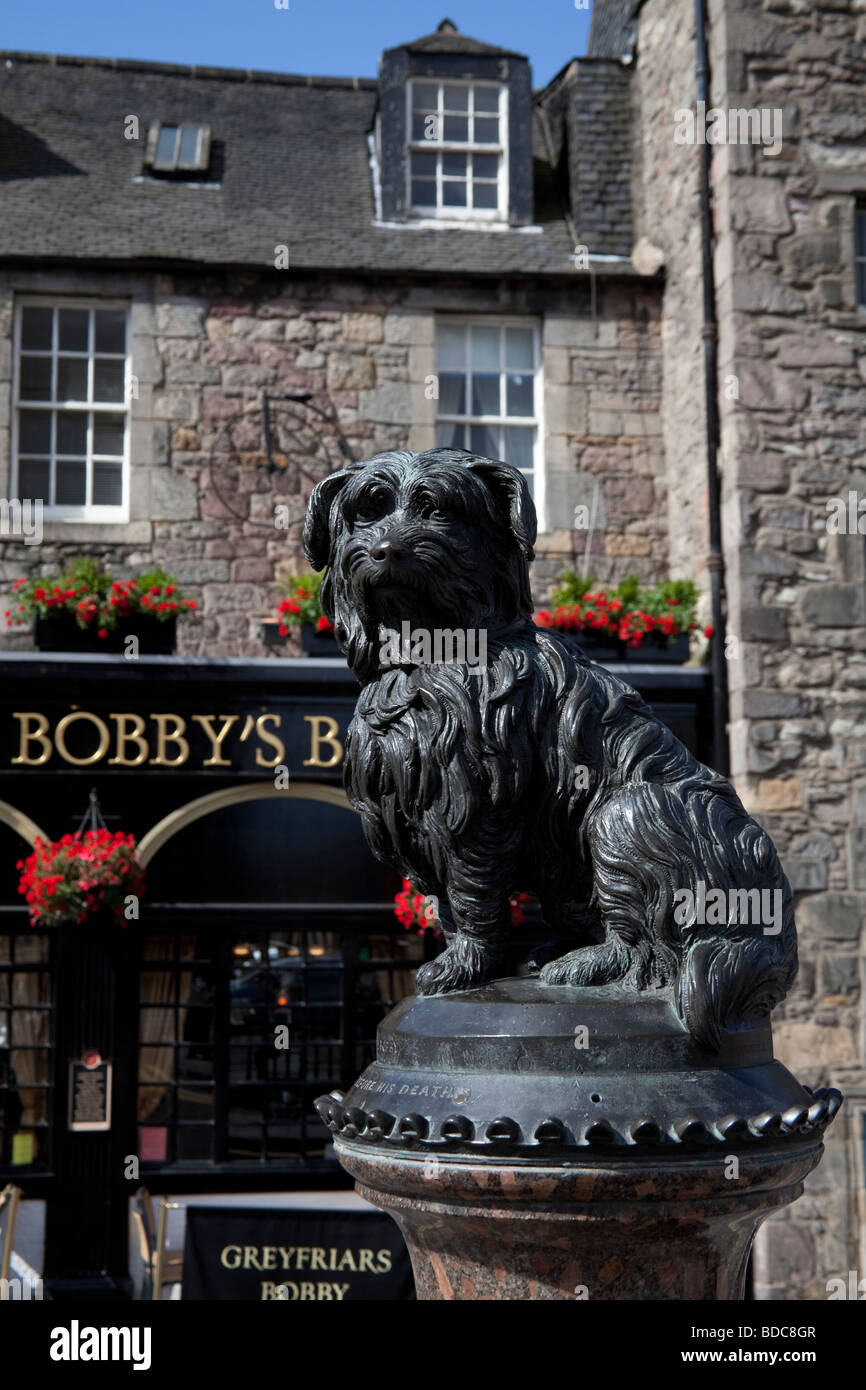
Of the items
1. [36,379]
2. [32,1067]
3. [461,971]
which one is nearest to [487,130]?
[36,379]

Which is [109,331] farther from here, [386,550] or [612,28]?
[386,550]

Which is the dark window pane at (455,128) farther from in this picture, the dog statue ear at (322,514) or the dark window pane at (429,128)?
the dog statue ear at (322,514)

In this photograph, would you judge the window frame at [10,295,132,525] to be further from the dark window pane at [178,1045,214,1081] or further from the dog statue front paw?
the dog statue front paw

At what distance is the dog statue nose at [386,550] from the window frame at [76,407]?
7.95 m

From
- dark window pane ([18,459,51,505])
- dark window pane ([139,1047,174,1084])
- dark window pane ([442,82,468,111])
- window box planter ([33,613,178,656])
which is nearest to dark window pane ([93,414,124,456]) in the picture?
dark window pane ([18,459,51,505])

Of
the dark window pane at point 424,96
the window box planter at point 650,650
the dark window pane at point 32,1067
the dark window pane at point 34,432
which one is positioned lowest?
the dark window pane at point 32,1067

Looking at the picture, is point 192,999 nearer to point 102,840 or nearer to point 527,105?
point 102,840

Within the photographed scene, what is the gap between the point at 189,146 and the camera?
11.9 m

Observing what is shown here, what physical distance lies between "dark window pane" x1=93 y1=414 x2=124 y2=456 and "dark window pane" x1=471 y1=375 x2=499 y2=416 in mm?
2829

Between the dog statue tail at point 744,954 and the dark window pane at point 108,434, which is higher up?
the dark window pane at point 108,434

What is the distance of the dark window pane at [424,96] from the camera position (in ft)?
38.2

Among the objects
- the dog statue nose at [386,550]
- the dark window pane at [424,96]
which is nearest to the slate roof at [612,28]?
the dark window pane at [424,96]
